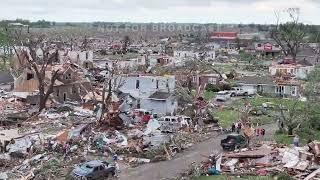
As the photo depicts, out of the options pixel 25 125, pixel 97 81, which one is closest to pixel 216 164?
pixel 25 125

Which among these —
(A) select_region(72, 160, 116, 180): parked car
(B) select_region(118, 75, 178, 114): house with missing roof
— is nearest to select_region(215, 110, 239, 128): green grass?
(B) select_region(118, 75, 178, 114): house with missing roof

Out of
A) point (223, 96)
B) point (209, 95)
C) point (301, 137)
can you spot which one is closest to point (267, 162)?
point (301, 137)

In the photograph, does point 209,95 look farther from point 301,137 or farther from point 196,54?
point 196,54

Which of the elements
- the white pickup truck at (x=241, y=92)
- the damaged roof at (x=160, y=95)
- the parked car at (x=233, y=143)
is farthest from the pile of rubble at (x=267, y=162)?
the white pickup truck at (x=241, y=92)

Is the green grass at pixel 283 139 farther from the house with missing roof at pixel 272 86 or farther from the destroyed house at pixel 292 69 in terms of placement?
the destroyed house at pixel 292 69

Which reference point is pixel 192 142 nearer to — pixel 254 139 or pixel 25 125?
pixel 254 139
